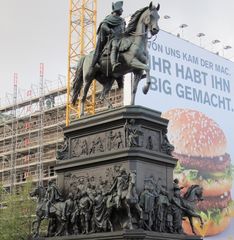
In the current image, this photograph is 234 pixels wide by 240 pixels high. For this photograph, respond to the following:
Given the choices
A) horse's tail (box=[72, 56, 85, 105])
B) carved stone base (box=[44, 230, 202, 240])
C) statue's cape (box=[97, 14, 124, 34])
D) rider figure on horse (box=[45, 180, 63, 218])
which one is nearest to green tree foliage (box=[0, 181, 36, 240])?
horse's tail (box=[72, 56, 85, 105])

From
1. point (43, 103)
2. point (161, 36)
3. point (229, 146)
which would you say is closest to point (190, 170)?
point (229, 146)

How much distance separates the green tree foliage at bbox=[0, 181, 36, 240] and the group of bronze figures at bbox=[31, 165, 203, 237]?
80.7 feet

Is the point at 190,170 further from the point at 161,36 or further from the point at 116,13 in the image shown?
the point at 116,13

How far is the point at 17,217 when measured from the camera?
143 ft

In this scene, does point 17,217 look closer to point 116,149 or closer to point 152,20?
point 116,149

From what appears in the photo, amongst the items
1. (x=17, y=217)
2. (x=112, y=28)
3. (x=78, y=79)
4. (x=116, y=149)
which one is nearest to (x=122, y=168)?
(x=116, y=149)

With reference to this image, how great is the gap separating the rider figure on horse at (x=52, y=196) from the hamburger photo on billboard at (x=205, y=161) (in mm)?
31763

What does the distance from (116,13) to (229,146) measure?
39436 millimetres

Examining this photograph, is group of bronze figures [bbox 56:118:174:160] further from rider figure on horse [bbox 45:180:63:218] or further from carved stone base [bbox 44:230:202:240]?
carved stone base [bbox 44:230:202:240]

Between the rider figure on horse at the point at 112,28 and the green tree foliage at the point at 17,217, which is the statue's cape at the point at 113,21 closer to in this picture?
the rider figure on horse at the point at 112,28

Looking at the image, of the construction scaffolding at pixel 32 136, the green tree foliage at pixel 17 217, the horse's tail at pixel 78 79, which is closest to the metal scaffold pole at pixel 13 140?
the construction scaffolding at pixel 32 136

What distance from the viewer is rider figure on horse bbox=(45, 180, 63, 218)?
17702 mm

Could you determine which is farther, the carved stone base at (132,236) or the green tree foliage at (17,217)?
the green tree foliage at (17,217)

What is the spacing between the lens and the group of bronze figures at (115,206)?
15820 mm
